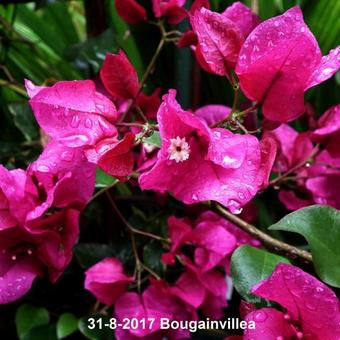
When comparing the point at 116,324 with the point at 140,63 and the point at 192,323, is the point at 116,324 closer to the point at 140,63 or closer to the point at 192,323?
the point at 192,323

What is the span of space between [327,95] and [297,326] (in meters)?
0.44

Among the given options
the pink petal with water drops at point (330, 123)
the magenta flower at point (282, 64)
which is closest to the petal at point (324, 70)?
the magenta flower at point (282, 64)

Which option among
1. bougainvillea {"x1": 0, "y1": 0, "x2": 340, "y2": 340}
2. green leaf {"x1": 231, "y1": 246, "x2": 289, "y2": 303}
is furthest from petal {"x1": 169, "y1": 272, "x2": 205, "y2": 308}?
green leaf {"x1": 231, "y1": 246, "x2": 289, "y2": 303}

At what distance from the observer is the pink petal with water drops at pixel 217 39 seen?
0.36m

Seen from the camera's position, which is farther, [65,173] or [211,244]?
[211,244]

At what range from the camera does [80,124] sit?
0.35 metres

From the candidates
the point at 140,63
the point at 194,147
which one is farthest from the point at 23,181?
the point at 140,63

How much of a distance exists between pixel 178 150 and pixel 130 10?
250mm

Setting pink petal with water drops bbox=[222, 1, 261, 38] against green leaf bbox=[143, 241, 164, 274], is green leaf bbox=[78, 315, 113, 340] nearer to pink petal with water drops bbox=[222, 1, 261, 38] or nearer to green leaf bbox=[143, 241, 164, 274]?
green leaf bbox=[143, 241, 164, 274]

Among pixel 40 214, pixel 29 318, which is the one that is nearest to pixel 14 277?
pixel 40 214

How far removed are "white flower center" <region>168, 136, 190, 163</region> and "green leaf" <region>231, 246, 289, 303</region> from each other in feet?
0.33

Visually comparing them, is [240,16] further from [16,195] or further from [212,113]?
[16,195]

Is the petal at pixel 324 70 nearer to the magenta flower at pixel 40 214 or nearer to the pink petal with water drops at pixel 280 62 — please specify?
the pink petal with water drops at pixel 280 62

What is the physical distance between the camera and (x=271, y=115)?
0.37 meters
